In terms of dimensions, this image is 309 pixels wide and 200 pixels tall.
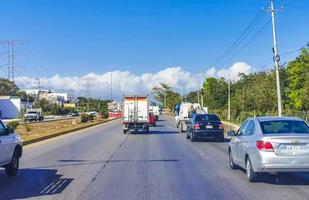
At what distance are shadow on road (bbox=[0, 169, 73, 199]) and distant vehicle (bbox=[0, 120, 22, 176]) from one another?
0.92 feet

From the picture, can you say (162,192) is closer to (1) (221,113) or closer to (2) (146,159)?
(2) (146,159)

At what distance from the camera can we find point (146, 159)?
18.3 metres

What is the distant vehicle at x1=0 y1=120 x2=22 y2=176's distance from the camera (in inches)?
494

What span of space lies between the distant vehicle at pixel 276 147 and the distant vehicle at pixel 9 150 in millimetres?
5904

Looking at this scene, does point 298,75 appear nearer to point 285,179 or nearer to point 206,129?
point 206,129

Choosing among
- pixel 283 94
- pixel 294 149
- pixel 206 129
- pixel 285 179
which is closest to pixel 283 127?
pixel 294 149

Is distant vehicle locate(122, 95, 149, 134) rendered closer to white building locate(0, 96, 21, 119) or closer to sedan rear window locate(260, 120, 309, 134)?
sedan rear window locate(260, 120, 309, 134)

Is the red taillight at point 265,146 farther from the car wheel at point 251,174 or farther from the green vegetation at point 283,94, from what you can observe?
the green vegetation at point 283,94

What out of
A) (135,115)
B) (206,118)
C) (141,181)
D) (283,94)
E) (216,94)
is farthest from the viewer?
(216,94)

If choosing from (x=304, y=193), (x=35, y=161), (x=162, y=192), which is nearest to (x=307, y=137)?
(x=304, y=193)

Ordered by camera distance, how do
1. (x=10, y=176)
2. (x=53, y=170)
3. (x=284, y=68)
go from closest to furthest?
(x=10, y=176)
(x=53, y=170)
(x=284, y=68)

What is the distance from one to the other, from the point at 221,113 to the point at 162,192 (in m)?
73.7

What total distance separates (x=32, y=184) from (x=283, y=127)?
6.09 m

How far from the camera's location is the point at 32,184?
1198 cm
